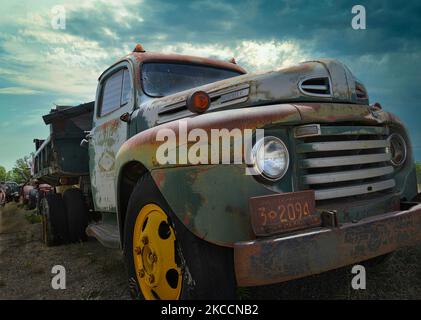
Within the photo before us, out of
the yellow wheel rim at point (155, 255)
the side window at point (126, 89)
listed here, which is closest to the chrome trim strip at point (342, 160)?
the yellow wheel rim at point (155, 255)

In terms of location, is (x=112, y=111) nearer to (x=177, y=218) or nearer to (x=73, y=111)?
→ (x=73, y=111)

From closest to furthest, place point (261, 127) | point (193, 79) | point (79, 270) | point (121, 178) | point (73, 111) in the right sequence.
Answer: point (261, 127), point (121, 178), point (193, 79), point (79, 270), point (73, 111)

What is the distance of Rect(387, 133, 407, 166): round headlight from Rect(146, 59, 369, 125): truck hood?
42 cm

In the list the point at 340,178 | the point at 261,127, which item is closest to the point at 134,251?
the point at 261,127

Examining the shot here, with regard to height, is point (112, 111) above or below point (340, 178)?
above

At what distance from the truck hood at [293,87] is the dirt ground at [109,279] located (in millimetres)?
1433

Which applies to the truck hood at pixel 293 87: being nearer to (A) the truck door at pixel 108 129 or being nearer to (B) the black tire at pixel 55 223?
(A) the truck door at pixel 108 129

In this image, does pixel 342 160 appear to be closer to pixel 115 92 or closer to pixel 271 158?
pixel 271 158

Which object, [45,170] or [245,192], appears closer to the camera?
[245,192]

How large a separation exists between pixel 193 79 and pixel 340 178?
2036mm

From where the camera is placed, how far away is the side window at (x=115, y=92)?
3.80 m

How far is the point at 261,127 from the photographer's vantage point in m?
2.04

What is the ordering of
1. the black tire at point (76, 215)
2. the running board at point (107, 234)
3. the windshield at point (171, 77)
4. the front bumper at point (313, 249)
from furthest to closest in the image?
the black tire at point (76, 215) → the windshield at point (171, 77) → the running board at point (107, 234) → the front bumper at point (313, 249)

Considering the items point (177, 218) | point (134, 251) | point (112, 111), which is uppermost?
point (112, 111)
